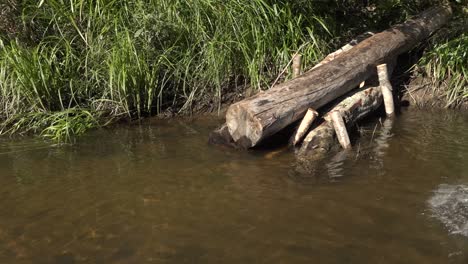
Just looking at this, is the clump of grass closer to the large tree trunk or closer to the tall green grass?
the large tree trunk

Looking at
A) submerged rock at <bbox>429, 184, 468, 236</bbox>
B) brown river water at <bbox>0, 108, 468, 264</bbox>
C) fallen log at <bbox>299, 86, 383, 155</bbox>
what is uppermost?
fallen log at <bbox>299, 86, 383, 155</bbox>

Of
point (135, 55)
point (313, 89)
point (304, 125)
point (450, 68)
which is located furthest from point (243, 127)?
point (450, 68)

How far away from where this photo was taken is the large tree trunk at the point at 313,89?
5.16m

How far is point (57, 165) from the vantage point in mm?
5184

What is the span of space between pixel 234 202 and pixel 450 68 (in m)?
4.18

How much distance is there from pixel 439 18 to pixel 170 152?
4740mm

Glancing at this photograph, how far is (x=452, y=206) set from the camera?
3.82 metres

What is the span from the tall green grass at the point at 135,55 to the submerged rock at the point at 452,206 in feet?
10.7

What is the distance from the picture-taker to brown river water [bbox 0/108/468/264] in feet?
11.1


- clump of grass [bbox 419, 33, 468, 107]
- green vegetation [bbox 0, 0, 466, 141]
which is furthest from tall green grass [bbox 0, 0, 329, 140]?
clump of grass [bbox 419, 33, 468, 107]

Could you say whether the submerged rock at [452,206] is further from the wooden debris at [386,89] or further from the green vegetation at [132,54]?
the green vegetation at [132,54]

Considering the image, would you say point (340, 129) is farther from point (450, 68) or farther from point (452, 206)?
point (450, 68)

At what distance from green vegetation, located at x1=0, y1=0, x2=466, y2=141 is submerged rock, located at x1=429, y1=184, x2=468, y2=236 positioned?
10.5ft

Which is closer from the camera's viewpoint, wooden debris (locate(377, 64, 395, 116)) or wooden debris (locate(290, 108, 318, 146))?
wooden debris (locate(290, 108, 318, 146))
